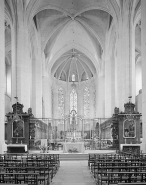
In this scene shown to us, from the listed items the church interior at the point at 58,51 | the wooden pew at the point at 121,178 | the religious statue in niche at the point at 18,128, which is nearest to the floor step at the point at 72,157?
the church interior at the point at 58,51

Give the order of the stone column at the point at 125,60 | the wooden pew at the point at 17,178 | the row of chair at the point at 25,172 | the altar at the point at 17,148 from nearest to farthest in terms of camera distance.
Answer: the wooden pew at the point at 17,178 < the row of chair at the point at 25,172 < the altar at the point at 17,148 < the stone column at the point at 125,60

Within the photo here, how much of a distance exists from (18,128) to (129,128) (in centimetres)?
978

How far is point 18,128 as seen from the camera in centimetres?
2717

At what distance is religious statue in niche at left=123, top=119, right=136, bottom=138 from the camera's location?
2667 centimetres

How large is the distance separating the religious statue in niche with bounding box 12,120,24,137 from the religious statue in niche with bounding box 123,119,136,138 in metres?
9.08

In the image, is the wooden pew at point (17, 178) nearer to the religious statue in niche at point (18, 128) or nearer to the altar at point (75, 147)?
the altar at point (75, 147)

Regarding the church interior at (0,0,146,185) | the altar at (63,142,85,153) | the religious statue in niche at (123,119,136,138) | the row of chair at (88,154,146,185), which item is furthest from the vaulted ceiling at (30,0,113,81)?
the row of chair at (88,154,146,185)

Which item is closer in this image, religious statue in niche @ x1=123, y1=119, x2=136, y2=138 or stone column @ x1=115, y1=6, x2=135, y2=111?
religious statue in niche @ x1=123, y1=119, x2=136, y2=138

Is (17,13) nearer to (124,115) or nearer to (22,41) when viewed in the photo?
(22,41)

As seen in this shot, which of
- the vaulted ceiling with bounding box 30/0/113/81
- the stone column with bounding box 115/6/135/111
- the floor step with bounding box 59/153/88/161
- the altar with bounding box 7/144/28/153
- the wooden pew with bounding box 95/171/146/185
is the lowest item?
the floor step with bounding box 59/153/88/161

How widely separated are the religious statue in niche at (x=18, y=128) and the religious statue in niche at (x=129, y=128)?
29.8ft

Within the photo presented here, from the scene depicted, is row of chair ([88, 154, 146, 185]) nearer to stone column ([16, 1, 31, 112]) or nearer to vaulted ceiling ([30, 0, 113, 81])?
stone column ([16, 1, 31, 112])

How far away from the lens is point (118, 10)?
3089 cm

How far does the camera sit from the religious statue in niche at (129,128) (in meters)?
26.7
